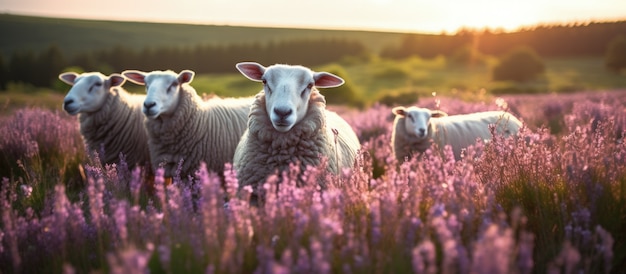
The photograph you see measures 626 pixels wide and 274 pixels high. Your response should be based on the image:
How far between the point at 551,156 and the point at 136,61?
6588 cm

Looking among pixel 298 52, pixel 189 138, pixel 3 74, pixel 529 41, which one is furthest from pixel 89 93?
pixel 529 41

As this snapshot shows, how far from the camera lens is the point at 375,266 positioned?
2.02 m

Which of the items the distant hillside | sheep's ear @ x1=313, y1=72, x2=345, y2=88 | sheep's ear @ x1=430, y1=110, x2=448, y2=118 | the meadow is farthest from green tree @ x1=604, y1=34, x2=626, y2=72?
the meadow

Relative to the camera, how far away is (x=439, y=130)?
20.8 feet

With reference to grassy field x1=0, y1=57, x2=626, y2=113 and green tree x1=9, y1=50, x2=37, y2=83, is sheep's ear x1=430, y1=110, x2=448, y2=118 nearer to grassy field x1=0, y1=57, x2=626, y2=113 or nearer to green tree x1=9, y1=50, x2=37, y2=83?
grassy field x1=0, y1=57, x2=626, y2=113

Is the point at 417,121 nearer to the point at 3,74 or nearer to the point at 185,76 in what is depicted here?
the point at 185,76

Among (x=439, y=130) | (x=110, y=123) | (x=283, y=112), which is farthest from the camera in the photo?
(x=439, y=130)

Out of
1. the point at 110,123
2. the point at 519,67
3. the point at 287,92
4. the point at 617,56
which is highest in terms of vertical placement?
the point at 617,56

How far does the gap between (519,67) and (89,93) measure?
182 feet

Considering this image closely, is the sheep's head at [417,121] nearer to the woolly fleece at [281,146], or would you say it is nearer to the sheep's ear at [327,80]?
the sheep's ear at [327,80]

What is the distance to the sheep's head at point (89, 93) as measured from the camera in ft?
17.6

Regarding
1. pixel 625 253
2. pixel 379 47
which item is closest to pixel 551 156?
pixel 625 253

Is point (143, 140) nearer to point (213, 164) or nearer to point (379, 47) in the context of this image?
point (213, 164)

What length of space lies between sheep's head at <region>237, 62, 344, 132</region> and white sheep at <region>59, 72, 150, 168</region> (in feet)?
8.11
